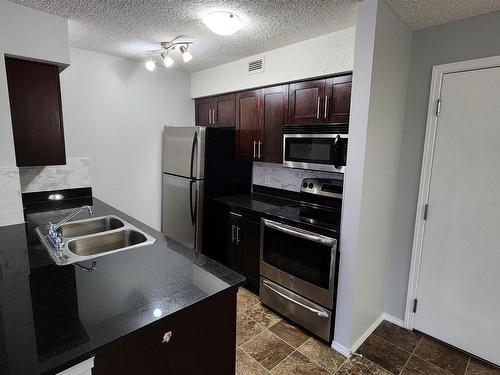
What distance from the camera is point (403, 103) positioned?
2215 millimetres

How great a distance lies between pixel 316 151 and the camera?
2258mm

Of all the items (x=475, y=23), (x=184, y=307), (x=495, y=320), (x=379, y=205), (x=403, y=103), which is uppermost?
(x=475, y=23)

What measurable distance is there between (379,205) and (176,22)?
6.89ft

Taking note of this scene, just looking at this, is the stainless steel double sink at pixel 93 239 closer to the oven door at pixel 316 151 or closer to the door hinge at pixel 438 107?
the oven door at pixel 316 151

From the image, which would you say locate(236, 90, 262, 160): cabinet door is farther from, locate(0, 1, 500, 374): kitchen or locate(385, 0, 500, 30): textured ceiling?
locate(385, 0, 500, 30): textured ceiling

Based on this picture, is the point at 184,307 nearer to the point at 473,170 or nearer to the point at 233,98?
the point at 473,170

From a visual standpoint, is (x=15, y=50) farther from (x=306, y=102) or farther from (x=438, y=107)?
(x=438, y=107)

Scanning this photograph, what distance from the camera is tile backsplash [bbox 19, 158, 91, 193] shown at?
8.15 feet

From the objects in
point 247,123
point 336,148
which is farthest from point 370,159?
point 247,123

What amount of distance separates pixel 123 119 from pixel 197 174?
112 centimetres

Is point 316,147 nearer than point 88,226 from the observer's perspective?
No

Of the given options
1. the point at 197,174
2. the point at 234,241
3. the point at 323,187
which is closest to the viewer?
the point at 323,187

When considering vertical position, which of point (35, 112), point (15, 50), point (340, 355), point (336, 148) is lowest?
point (340, 355)

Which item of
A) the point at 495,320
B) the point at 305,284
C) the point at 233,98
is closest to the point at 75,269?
the point at 305,284
